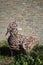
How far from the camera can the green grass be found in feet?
24.7

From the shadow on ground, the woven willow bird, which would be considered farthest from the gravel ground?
the woven willow bird

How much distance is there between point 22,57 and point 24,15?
3.00 meters

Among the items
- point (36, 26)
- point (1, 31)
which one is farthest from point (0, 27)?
point (36, 26)

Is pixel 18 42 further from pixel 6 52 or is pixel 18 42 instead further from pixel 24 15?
pixel 24 15

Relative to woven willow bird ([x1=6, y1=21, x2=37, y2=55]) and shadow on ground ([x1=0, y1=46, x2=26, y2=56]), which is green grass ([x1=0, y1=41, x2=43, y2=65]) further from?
woven willow bird ([x1=6, y1=21, x2=37, y2=55])

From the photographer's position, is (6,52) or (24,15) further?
(24,15)

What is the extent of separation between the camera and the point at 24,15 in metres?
10.5

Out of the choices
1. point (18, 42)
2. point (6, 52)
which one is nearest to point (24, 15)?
point (6, 52)

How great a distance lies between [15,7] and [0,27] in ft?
5.57

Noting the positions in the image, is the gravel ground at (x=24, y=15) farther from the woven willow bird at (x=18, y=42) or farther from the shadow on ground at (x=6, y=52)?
the woven willow bird at (x=18, y=42)

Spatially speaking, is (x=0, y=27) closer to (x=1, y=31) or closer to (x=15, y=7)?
(x=1, y=31)

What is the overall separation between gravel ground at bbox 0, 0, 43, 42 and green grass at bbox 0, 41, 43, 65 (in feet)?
2.22

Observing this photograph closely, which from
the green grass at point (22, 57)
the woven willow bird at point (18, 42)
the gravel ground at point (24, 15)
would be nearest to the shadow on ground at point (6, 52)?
the green grass at point (22, 57)

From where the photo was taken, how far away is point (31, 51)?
8.12 m
